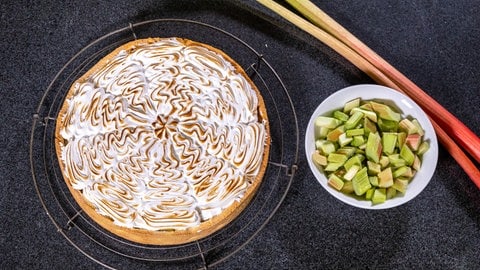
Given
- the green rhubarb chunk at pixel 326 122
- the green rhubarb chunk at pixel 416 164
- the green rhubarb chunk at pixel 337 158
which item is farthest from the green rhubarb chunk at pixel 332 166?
the green rhubarb chunk at pixel 416 164

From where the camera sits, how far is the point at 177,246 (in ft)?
6.68

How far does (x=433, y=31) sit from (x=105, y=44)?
111cm

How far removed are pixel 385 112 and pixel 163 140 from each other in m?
0.68

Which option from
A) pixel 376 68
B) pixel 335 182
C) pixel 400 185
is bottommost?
pixel 400 185

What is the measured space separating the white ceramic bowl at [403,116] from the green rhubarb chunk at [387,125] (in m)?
0.06

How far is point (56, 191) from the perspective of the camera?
2.09m

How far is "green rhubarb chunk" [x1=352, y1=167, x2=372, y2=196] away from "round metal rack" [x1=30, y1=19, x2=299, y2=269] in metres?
0.20

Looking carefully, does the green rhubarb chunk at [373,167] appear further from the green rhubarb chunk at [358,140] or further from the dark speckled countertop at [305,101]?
the dark speckled countertop at [305,101]

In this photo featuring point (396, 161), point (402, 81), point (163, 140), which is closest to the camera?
point (163, 140)

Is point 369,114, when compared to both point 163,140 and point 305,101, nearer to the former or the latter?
point 305,101

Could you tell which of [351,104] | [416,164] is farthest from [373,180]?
[351,104]

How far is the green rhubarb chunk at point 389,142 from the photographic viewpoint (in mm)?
1913

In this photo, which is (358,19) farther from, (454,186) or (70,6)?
(70,6)

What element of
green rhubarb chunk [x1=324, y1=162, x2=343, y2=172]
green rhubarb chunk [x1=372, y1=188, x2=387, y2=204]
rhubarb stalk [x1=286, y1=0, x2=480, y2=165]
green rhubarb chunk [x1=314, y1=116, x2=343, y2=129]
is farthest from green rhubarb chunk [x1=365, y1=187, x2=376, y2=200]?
rhubarb stalk [x1=286, y1=0, x2=480, y2=165]
